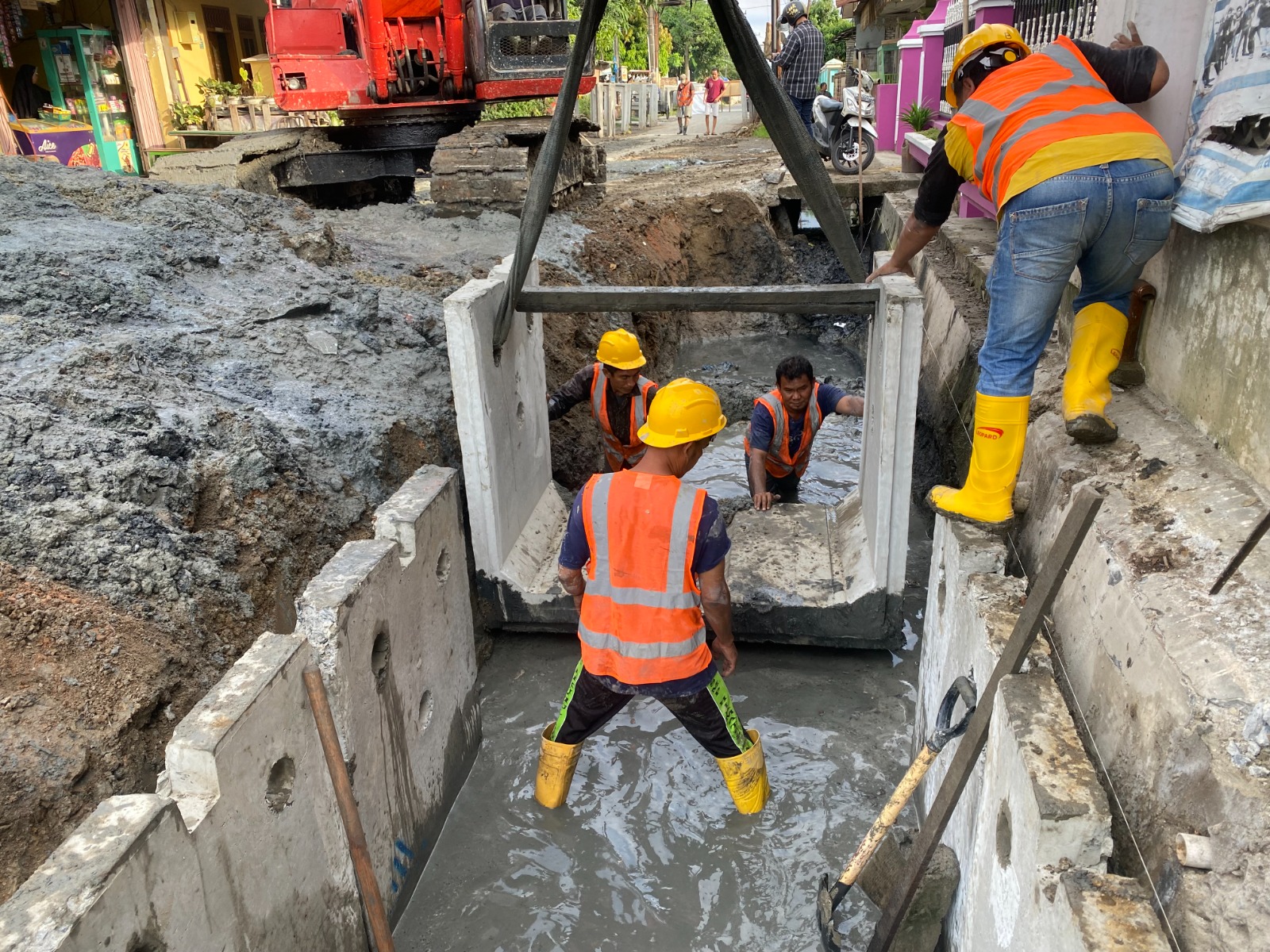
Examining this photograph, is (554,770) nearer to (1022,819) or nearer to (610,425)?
(1022,819)

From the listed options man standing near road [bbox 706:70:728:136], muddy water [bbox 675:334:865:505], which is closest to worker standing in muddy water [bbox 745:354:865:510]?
muddy water [bbox 675:334:865:505]

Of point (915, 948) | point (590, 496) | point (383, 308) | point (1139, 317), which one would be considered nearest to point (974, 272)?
point (1139, 317)

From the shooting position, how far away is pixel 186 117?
53.0 ft

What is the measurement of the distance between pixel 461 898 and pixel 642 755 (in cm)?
110

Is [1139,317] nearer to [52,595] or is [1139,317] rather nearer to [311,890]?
[311,890]

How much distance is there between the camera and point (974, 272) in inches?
283

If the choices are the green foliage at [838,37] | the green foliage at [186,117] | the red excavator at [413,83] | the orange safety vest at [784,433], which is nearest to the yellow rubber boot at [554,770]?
the orange safety vest at [784,433]

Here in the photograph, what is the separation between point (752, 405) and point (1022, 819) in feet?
26.0

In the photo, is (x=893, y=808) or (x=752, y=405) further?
(x=752, y=405)

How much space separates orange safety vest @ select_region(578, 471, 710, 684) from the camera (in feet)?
10.4

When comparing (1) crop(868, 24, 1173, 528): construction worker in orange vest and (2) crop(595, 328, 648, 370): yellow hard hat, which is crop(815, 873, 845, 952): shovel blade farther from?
(2) crop(595, 328, 648, 370): yellow hard hat

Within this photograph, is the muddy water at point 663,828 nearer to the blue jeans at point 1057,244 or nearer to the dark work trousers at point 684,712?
the dark work trousers at point 684,712

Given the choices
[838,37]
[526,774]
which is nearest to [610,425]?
[526,774]

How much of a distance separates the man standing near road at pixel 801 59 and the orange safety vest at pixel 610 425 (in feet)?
33.4
